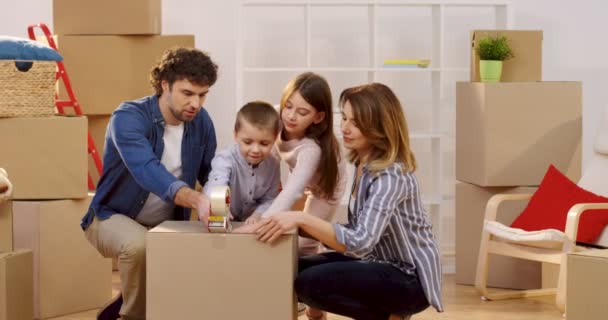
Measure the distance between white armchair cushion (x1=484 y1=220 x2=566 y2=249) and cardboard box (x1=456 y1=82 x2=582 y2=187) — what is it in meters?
0.32

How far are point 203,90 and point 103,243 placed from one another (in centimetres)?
58

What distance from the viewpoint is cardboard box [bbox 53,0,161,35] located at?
467 cm

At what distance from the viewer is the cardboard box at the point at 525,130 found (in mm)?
4488

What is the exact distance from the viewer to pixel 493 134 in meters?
4.49

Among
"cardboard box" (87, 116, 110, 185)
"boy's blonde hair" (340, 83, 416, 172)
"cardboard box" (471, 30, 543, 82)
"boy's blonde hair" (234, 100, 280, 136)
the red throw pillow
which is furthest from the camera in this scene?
"cardboard box" (87, 116, 110, 185)

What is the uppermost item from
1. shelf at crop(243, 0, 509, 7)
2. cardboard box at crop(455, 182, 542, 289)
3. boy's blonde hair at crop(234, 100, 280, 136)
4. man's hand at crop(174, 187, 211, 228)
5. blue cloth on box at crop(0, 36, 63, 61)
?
shelf at crop(243, 0, 509, 7)

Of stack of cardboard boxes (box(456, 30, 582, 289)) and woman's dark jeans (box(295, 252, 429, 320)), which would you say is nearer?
woman's dark jeans (box(295, 252, 429, 320))

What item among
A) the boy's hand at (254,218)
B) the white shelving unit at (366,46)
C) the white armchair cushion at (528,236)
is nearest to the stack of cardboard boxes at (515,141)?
the white armchair cushion at (528,236)

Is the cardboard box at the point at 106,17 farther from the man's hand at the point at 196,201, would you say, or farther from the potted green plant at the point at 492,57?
the man's hand at the point at 196,201

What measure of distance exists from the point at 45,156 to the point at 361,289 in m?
1.53

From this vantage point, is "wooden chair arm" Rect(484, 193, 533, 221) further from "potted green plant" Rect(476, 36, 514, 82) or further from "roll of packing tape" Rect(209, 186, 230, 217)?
"roll of packing tape" Rect(209, 186, 230, 217)

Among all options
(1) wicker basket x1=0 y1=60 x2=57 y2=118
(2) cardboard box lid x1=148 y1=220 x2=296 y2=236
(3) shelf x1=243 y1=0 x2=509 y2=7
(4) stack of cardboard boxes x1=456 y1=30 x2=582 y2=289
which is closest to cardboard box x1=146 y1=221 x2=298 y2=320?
(2) cardboard box lid x1=148 y1=220 x2=296 y2=236

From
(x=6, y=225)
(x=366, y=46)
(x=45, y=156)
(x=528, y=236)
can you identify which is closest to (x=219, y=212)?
(x=6, y=225)

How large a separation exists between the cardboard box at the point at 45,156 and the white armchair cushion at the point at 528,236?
165 centimetres
